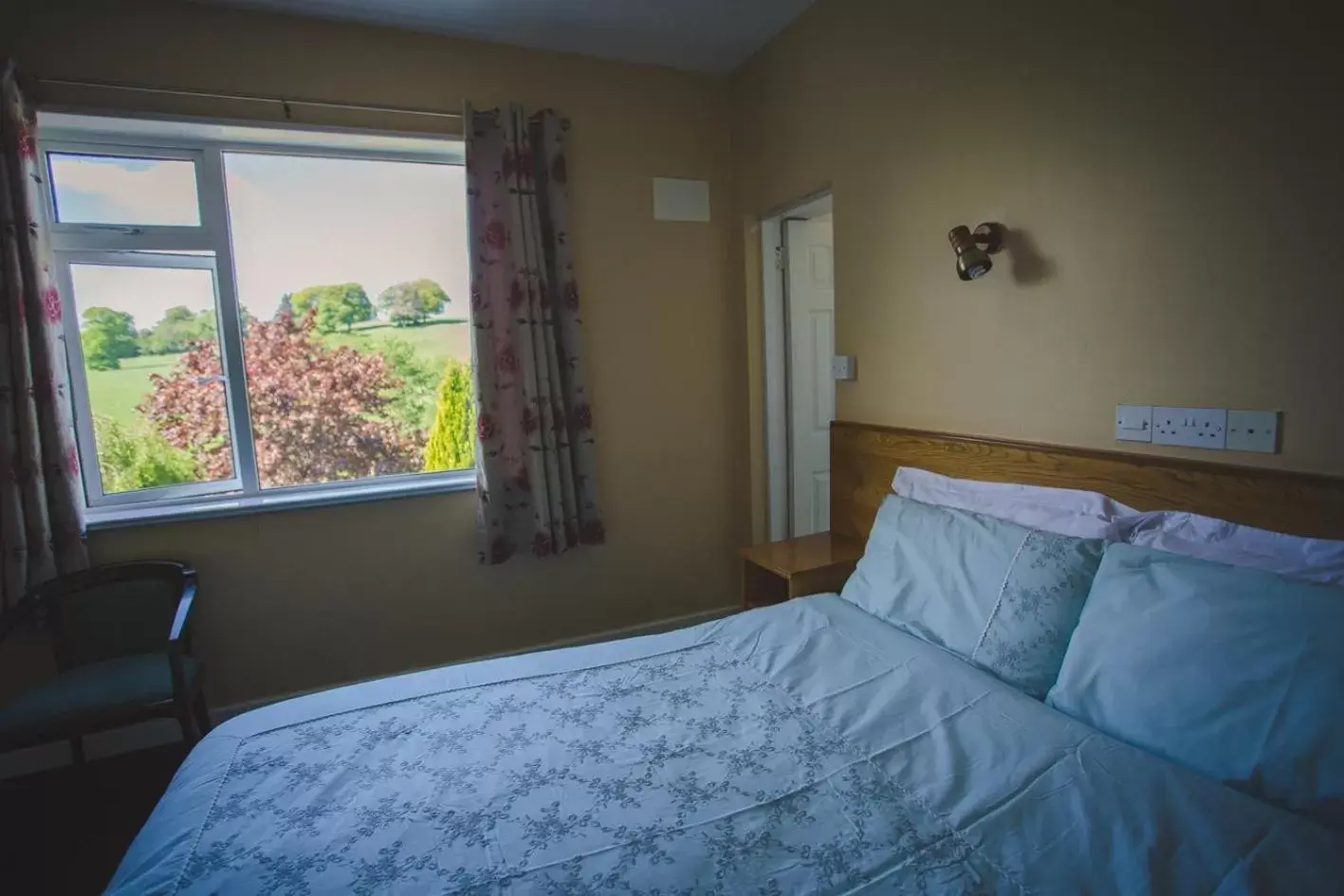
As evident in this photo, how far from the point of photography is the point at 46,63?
2168 millimetres

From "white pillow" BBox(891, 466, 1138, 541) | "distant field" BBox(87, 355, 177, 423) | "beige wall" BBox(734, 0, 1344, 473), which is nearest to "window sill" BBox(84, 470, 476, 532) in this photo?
"distant field" BBox(87, 355, 177, 423)

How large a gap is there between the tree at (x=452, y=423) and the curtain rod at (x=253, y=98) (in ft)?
3.27

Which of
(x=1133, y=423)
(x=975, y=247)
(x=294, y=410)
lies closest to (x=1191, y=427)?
(x=1133, y=423)

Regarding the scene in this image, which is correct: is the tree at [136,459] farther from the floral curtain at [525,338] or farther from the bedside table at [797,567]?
the bedside table at [797,567]

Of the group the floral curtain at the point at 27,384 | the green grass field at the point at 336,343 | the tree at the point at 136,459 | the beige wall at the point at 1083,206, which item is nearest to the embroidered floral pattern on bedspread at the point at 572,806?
the beige wall at the point at 1083,206

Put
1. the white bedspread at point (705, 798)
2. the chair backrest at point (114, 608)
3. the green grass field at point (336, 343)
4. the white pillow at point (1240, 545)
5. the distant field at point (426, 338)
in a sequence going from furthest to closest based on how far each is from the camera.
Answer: the distant field at point (426, 338) < the green grass field at point (336, 343) < the chair backrest at point (114, 608) < the white pillow at point (1240, 545) < the white bedspread at point (705, 798)

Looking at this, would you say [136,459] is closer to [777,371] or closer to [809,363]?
[777,371]

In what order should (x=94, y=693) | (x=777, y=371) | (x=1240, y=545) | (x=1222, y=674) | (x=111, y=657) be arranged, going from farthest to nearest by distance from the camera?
(x=777, y=371) < (x=111, y=657) < (x=94, y=693) < (x=1240, y=545) < (x=1222, y=674)

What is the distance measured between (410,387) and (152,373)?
911 mm

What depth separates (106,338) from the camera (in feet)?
7.98

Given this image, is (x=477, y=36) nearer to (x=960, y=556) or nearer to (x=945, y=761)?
(x=960, y=556)

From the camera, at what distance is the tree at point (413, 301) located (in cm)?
278

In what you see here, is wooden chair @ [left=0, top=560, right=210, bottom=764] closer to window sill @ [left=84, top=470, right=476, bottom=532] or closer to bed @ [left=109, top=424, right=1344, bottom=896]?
window sill @ [left=84, top=470, right=476, bottom=532]

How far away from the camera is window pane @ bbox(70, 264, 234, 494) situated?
2.42 metres
